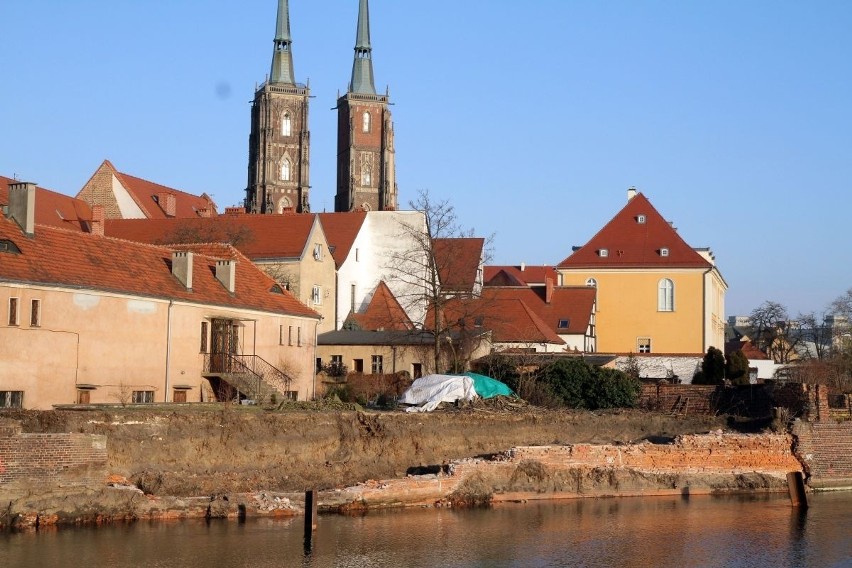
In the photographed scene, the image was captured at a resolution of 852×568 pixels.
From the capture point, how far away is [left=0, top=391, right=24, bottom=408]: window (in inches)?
1151

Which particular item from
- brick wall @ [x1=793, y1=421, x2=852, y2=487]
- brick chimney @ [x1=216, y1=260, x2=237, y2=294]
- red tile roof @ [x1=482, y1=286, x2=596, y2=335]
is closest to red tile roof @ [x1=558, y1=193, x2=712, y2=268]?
red tile roof @ [x1=482, y1=286, x2=596, y2=335]

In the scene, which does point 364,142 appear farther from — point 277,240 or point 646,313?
point 277,240

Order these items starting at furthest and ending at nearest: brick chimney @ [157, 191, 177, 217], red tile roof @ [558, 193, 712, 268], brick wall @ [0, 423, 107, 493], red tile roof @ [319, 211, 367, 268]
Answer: brick chimney @ [157, 191, 177, 217] → red tile roof @ [558, 193, 712, 268] → red tile roof @ [319, 211, 367, 268] → brick wall @ [0, 423, 107, 493]

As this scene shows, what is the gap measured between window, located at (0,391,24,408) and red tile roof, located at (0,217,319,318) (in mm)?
2903

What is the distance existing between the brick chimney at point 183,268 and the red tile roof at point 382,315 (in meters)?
19.0

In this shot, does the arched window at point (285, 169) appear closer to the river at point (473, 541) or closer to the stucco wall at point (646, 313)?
the stucco wall at point (646, 313)

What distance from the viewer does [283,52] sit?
5118 inches

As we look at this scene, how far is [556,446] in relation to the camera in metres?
31.8

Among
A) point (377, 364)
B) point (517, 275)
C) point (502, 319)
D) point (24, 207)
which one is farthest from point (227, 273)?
point (517, 275)

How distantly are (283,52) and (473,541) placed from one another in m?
111

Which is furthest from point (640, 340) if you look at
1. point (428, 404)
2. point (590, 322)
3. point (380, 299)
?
point (428, 404)

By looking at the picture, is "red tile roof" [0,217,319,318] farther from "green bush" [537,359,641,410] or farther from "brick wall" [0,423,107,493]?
"green bush" [537,359,641,410]

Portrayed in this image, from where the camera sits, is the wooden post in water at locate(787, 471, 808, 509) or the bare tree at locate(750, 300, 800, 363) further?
the bare tree at locate(750, 300, 800, 363)

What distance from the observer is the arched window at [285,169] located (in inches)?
4998
